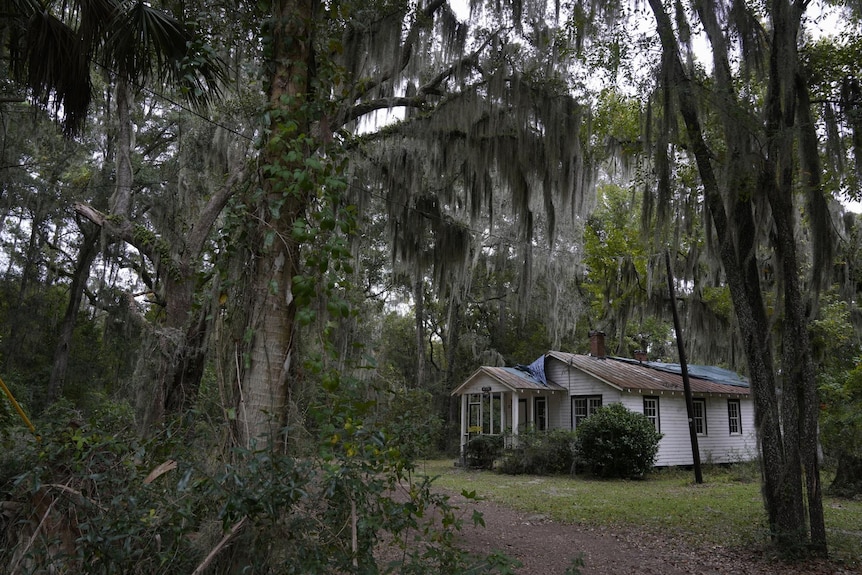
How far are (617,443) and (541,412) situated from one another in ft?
14.7

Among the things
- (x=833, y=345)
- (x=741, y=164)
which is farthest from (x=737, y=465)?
(x=741, y=164)

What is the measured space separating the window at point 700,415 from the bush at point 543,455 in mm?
4817

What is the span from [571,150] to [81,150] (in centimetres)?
1282

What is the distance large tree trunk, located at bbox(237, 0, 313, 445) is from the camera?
2.74m

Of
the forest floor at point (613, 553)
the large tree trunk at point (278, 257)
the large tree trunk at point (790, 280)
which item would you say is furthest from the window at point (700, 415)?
the large tree trunk at point (278, 257)

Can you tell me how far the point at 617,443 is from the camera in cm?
1404

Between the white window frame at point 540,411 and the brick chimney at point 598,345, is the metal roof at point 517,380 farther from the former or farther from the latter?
the brick chimney at point 598,345

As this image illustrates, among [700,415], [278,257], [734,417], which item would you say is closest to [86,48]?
[278,257]

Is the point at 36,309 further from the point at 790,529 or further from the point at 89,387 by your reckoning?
the point at 790,529

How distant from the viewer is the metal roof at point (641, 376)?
1602cm

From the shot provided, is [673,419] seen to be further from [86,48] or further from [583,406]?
[86,48]

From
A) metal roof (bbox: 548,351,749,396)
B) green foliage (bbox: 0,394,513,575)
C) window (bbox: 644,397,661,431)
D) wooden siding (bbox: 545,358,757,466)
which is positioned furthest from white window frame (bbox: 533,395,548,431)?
green foliage (bbox: 0,394,513,575)

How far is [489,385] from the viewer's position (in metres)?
17.9

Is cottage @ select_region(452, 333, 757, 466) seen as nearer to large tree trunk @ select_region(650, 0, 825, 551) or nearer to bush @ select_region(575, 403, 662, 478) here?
bush @ select_region(575, 403, 662, 478)
